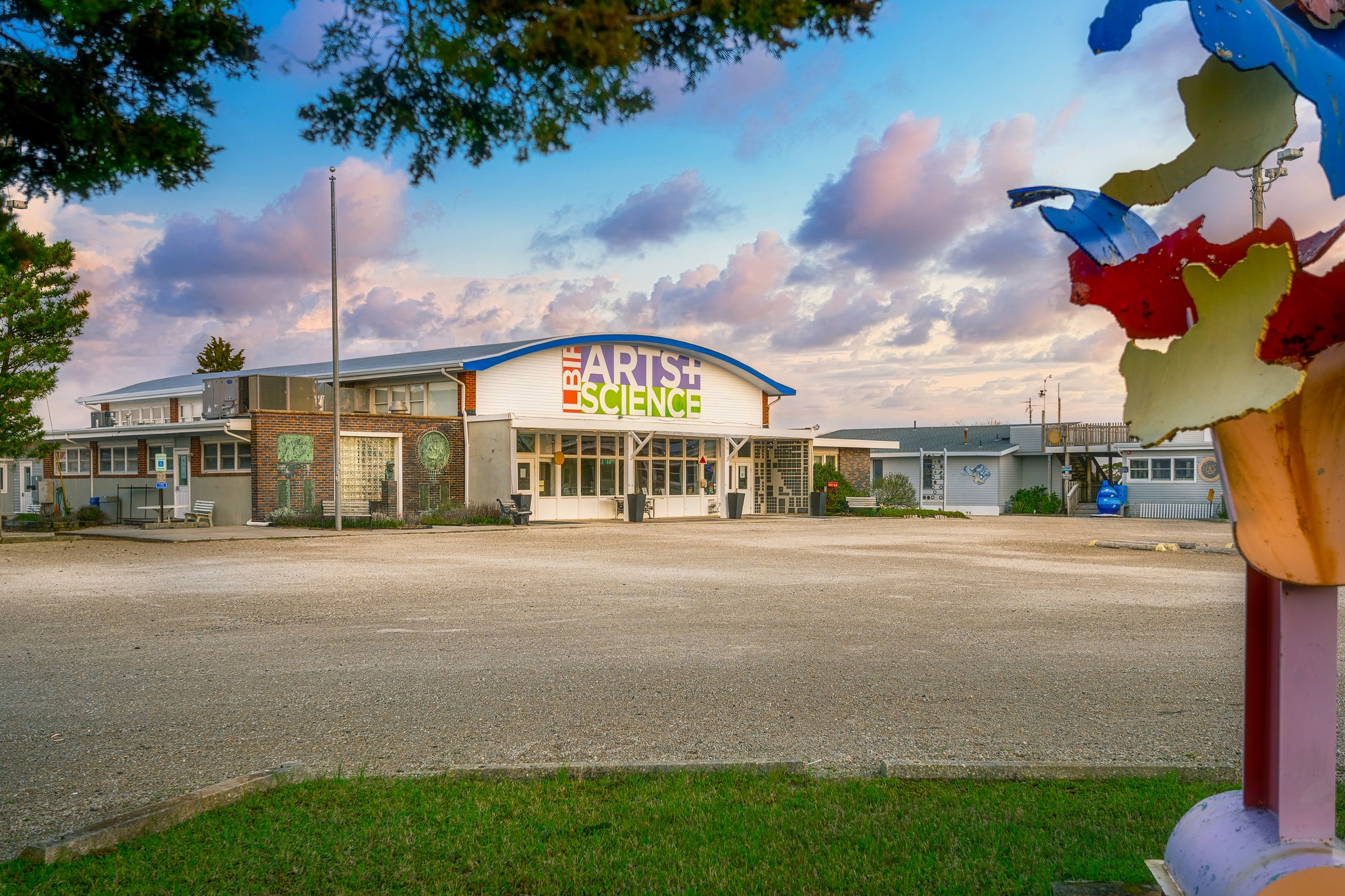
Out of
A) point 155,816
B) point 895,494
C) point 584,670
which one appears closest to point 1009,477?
point 895,494

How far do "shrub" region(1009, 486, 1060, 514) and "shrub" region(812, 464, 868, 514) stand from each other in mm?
8869

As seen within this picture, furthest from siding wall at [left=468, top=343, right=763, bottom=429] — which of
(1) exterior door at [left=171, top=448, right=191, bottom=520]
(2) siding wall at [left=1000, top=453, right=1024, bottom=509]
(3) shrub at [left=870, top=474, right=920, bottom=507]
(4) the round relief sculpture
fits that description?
(2) siding wall at [left=1000, top=453, right=1024, bottom=509]

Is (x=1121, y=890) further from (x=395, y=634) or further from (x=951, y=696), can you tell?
(x=395, y=634)

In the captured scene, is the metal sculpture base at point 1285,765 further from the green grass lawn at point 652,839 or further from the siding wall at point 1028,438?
the siding wall at point 1028,438

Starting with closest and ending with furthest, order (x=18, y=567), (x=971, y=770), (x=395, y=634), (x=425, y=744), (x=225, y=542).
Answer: (x=971, y=770)
(x=425, y=744)
(x=395, y=634)
(x=18, y=567)
(x=225, y=542)

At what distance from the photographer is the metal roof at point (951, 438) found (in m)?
49.3

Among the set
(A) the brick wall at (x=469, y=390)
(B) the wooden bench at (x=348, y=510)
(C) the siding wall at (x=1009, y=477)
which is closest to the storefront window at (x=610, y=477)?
(A) the brick wall at (x=469, y=390)

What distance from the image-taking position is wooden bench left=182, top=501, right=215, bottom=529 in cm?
2903

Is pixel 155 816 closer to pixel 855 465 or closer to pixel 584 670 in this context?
pixel 584 670

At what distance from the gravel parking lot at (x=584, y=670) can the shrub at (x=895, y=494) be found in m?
24.7

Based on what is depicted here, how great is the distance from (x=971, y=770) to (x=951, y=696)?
1.93m

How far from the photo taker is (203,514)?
1143 inches

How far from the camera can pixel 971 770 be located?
16.2ft

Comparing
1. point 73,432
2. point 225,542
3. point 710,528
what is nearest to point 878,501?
point 710,528
